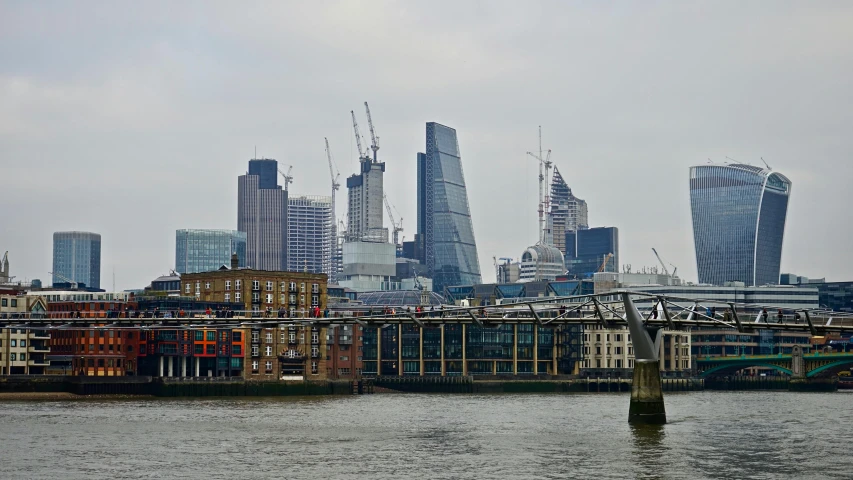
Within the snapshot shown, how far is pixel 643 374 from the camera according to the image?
109562mm

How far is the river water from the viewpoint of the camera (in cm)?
8175

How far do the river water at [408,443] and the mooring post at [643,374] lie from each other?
6.19ft

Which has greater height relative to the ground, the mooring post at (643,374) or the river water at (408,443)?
the mooring post at (643,374)

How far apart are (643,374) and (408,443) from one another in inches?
829

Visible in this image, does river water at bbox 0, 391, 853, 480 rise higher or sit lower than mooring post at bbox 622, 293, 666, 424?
lower

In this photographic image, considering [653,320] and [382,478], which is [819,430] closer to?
[653,320]

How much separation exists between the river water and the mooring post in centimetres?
189

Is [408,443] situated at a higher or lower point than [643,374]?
lower

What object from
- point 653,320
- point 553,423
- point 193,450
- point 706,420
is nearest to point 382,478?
point 193,450

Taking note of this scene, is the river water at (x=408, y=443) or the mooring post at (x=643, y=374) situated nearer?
the river water at (x=408, y=443)

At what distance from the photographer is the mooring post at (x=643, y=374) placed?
107m

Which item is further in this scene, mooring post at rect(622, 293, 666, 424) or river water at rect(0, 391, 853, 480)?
mooring post at rect(622, 293, 666, 424)

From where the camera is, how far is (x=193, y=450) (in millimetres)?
93250

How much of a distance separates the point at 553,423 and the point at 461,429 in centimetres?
1216
